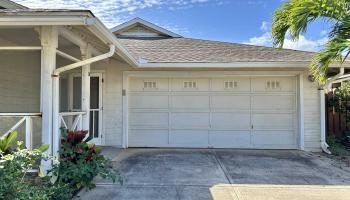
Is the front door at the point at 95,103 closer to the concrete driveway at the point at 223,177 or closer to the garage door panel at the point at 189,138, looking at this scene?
the concrete driveway at the point at 223,177

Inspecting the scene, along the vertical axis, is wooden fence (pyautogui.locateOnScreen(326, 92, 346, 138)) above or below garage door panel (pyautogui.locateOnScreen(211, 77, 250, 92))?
below

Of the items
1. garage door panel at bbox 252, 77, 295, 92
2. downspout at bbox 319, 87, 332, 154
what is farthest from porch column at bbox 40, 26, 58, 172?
downspout at bbox 319, 87, 332, 154

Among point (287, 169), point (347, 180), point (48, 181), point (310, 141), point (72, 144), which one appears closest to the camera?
point (48, 181)

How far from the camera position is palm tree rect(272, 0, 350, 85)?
18.4ft

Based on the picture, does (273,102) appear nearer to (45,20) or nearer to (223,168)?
(223,168)

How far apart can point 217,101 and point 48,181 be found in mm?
5814

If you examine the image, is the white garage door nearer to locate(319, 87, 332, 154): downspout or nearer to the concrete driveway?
locate(319, 87, 332, 154): downspout

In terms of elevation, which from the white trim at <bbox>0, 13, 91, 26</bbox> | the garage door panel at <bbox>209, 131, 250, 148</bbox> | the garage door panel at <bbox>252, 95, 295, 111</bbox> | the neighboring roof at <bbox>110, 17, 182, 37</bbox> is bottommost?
the garage door panel at <bbox>209, 131, 250, 148</bbox>

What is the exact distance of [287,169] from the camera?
6402mm

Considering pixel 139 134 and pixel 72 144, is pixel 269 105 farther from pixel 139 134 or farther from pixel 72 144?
pixel 72 144

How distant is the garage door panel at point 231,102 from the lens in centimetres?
925

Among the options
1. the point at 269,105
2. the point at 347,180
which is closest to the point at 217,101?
the point at 269,105

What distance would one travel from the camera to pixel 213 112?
30.5 ft

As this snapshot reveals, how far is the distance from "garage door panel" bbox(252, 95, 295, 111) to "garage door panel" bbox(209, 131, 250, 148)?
90 centimetres
